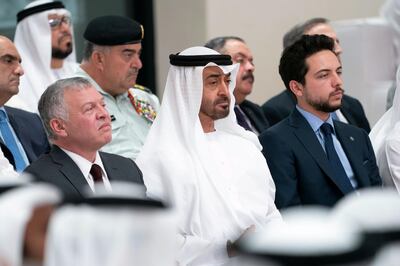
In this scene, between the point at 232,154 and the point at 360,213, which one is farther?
the point at 232,154

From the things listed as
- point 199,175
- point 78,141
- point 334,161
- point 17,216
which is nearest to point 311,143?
point 334,161

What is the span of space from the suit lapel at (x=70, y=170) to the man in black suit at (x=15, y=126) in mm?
387

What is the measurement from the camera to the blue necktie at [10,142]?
14.9ft

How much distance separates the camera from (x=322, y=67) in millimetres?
4906

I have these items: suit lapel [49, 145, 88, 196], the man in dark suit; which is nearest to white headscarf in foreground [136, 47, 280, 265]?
the man in dark suit

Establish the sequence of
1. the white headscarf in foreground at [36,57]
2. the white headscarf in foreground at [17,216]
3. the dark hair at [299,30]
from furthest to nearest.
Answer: the dark hair at [299,30] → the white headscarf in foreground at [36,57] → the white headscarf in foreground at [17,216]

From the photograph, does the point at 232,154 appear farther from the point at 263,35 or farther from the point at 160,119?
the point at 263,35

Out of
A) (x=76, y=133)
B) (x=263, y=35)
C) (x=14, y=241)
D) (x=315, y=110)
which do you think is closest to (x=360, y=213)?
(x=14, y=241)

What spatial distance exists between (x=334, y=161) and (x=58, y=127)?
4.05ft

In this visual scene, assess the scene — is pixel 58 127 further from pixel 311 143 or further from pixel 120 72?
pixel 311 143

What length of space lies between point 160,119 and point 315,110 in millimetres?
725

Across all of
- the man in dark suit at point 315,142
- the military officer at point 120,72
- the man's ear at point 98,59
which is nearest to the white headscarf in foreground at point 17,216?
the man in dark suit at point 315,142

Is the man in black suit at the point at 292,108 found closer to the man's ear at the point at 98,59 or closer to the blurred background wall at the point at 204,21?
the man's ear at the point at 98,59

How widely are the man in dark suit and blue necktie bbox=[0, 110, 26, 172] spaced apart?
40.8 inches
